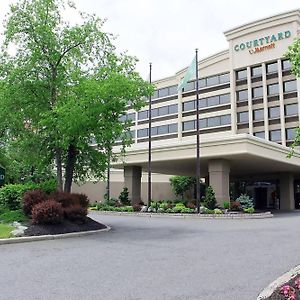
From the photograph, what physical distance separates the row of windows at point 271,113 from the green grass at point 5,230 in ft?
168

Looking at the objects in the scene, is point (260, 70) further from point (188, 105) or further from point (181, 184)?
point (181, 184)

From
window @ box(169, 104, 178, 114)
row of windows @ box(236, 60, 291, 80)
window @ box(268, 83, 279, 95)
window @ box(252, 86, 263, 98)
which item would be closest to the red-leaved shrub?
row of windows @ box(236, 60, 291, 80)

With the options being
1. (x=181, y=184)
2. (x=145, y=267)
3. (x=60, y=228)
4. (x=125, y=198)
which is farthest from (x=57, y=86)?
(x=181, y=184)

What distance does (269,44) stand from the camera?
6172 cm

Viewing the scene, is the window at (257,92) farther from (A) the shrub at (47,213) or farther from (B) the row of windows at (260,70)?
(A) the shrub at (47,213)

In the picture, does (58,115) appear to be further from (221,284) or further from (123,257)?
(221,284)

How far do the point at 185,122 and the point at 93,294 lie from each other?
66.5m


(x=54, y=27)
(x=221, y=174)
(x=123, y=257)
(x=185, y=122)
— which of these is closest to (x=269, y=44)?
(x=185, y=122)

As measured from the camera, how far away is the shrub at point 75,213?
658 inches

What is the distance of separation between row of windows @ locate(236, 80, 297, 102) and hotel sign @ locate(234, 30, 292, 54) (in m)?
5.61

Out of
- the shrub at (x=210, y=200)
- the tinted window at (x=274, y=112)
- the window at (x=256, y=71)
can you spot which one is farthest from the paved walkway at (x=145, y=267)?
the window at (x=256, y=71)

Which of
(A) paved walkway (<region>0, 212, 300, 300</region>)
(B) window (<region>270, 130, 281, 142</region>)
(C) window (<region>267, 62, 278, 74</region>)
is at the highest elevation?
(C) window (<region>267, 62, 278, 74</region>)

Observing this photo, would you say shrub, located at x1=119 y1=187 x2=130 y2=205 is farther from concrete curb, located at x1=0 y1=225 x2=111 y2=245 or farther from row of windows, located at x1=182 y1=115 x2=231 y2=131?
row of windows, located at x1=182 y1=115 x2=231 y2=131

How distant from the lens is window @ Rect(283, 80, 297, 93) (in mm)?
59631
